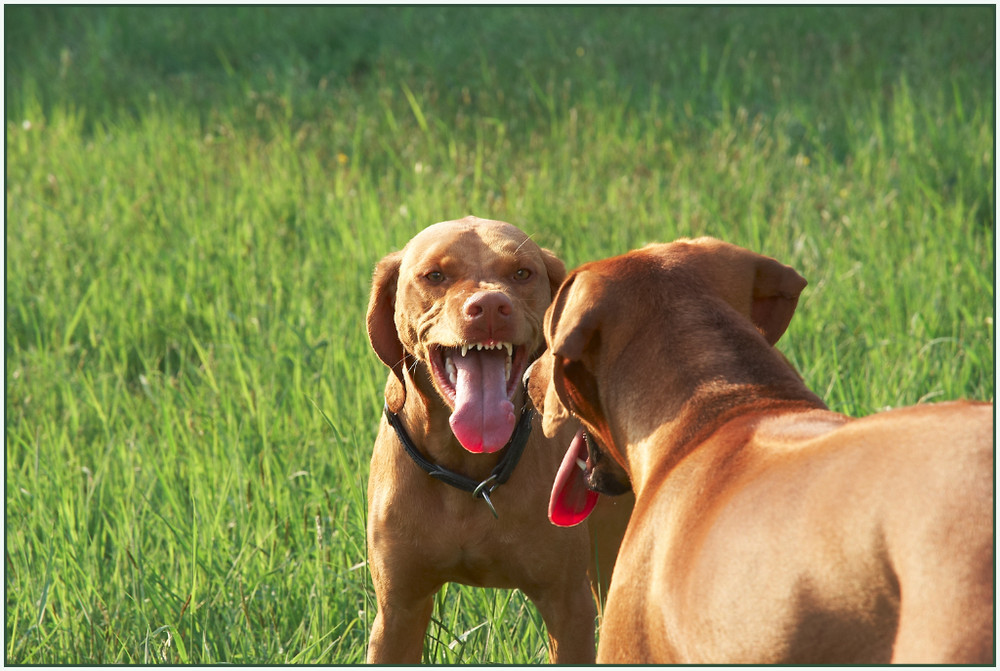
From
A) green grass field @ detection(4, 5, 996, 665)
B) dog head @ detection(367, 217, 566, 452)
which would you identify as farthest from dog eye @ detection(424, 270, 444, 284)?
green grass field @ detection(4, 5, 996, 665)

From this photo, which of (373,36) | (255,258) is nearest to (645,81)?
(373,36)

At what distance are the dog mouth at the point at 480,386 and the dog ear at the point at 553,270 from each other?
25 centimetres

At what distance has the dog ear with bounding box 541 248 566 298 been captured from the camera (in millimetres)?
2900

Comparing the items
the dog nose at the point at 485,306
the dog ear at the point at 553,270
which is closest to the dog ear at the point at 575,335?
the dog nose at the point at 485,306

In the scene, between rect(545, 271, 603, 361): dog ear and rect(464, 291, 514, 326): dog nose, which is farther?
rect(464, 291, 514, 326): dog nose

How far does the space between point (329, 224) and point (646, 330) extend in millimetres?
4058

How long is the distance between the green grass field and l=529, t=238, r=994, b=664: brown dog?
1028mm

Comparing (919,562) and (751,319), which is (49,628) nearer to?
(751,319)

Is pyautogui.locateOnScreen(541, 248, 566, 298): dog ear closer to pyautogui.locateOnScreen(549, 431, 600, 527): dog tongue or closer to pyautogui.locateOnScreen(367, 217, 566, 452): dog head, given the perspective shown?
pyautogui.locateOnScreen(367, 217, 566, 452): dog head

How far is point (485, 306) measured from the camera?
101 inches

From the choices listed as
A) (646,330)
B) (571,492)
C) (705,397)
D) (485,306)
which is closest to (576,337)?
(646,330)

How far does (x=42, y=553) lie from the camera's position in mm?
3152

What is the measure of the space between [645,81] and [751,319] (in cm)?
637

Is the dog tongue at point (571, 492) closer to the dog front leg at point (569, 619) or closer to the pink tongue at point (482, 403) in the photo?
the pink tongue at point (482, 403)
